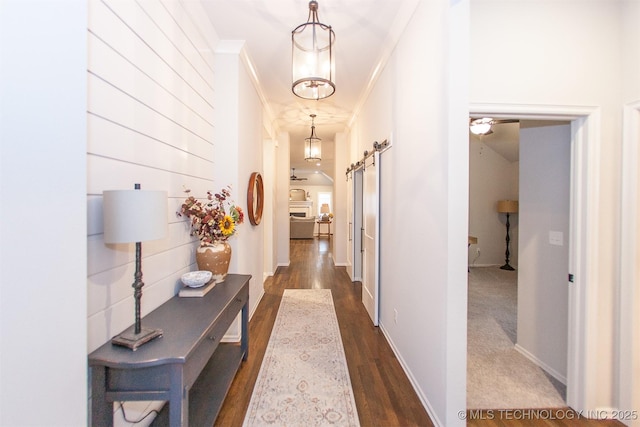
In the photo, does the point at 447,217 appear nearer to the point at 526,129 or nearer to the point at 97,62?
the point at 526,129

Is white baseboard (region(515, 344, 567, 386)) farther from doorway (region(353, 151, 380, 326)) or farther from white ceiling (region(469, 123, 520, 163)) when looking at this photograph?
white ceiling (region(469, 123, 520, 163))

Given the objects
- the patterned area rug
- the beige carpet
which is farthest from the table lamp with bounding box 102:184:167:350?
the beige carpet

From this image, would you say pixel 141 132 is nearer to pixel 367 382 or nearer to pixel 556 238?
pixel 367 382

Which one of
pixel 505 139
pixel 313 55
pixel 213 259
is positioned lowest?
pixel 213 259

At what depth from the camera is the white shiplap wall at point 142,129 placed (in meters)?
1.23

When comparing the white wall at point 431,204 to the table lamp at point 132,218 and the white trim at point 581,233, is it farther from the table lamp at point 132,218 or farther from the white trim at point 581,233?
the table lamp at point 132,218

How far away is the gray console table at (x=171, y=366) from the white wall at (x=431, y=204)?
4.57 feet

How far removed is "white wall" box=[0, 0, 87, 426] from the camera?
2.63ft

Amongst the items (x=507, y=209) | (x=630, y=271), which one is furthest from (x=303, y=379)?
(x=507, y=209)

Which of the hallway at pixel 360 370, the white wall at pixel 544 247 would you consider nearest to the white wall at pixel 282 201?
the hallway at pixel 360 370

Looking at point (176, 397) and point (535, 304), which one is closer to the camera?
point (176, 397)

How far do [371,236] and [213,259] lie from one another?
2018 mm

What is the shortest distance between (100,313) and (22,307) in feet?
1.53

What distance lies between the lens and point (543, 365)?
7.59ft
